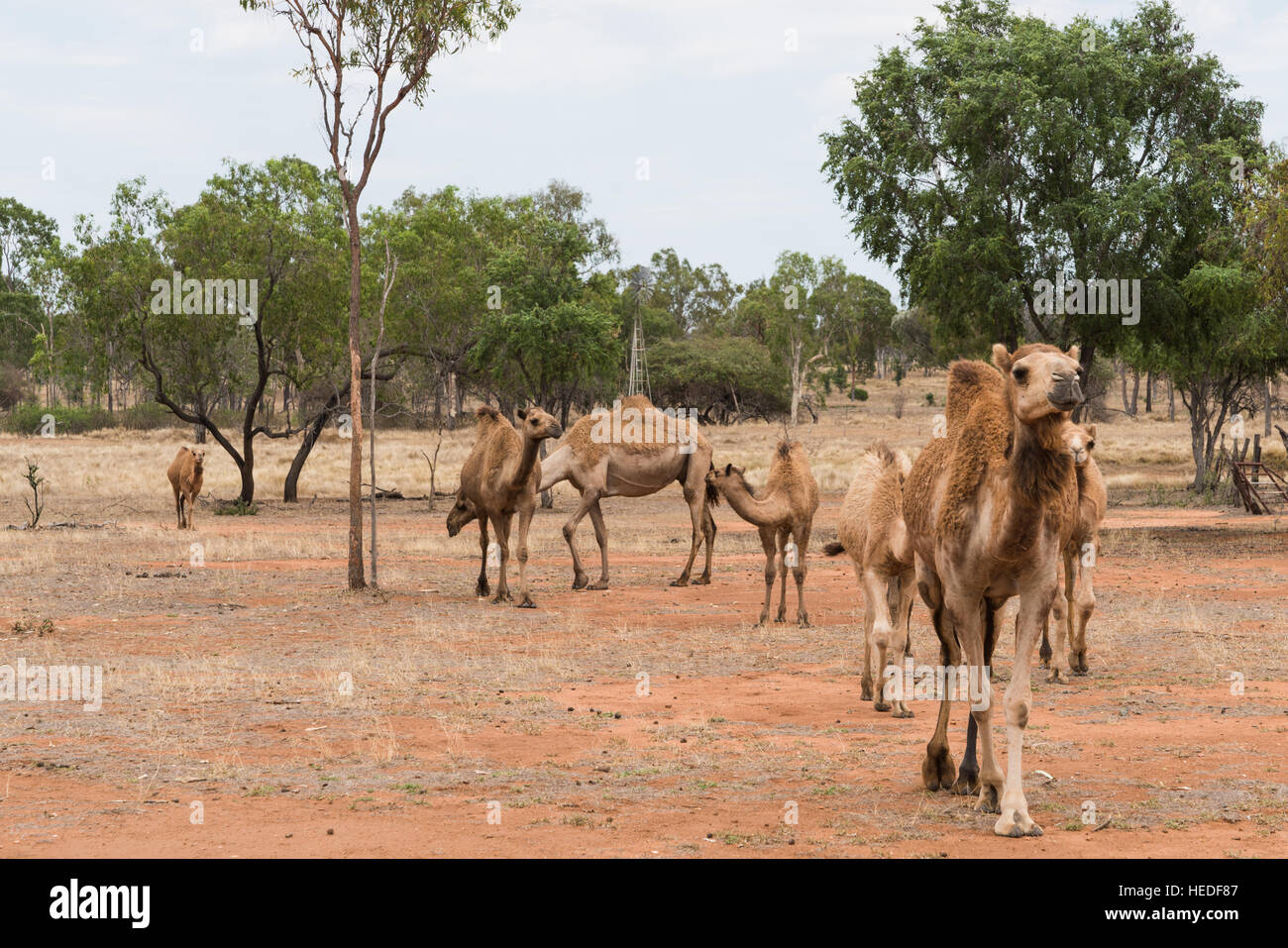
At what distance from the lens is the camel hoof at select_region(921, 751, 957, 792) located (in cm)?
738

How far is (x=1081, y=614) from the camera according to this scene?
1143 centimetres

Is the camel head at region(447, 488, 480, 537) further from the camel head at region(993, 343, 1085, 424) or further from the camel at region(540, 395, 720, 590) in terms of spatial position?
the camel head at region(993, 343, 1085, 424)

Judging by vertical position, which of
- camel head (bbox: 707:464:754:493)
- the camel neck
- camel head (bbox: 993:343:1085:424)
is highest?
camel head (bbox: 993:343:1085:424)

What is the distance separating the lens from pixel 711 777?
307 inches

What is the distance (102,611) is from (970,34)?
21450 mm

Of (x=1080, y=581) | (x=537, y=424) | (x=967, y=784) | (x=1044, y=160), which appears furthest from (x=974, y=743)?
(x=1044, y=160)

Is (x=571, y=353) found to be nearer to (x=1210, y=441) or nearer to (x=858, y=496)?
(x=1210, y=441)

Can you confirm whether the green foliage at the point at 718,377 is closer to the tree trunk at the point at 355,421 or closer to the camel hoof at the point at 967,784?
the tree trunk at the point at 355,421

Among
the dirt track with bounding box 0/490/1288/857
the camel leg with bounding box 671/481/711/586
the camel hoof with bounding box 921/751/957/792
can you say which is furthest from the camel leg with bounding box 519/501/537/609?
the camel hoof with bounding box 921/751/957/792

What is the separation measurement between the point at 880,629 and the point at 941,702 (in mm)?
2101

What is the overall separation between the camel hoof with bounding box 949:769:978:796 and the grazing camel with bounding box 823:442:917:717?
6.89 ft

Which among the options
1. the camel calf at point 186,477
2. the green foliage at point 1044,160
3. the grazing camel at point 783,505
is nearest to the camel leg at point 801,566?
the grazing camel at point 783,505

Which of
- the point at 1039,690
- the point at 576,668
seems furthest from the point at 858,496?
the point at 576,668

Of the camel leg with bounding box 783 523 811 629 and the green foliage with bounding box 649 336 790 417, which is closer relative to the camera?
the camel leg with bounding box 783 523 811 629
